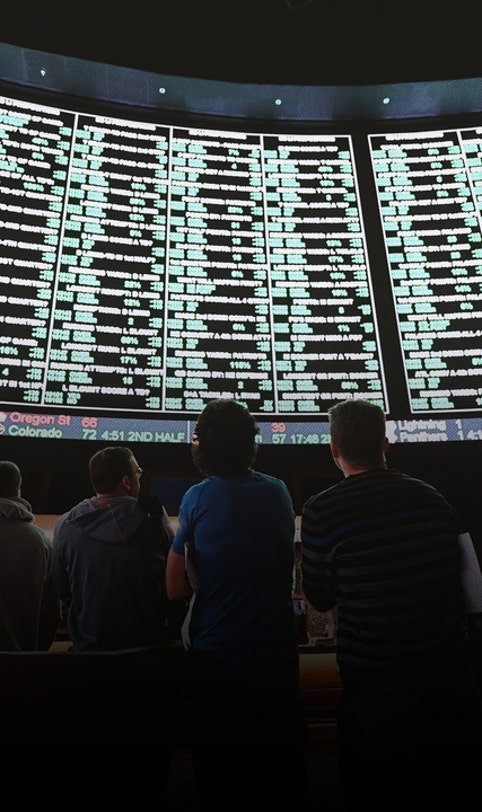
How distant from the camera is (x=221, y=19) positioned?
185 inches

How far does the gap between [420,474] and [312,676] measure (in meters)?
2.13

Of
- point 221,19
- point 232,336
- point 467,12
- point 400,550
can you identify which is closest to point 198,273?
point 232,336

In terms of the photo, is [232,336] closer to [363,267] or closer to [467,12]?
[363,267]

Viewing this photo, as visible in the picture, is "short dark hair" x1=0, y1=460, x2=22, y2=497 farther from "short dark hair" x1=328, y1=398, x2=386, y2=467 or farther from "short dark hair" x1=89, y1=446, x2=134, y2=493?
"short dark hair" x1=328, y1=398, x2=386, y2=467

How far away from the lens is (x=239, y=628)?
55.3 inches

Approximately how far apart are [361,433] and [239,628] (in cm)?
61

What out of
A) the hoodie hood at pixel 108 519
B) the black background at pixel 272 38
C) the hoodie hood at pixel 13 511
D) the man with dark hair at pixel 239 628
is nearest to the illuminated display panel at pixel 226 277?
the black background at pixel 272 38

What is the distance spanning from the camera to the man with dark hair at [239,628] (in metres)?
1.33

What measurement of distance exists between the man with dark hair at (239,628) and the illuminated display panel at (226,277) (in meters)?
2.05

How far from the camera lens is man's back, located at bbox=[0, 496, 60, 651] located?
6.25ft

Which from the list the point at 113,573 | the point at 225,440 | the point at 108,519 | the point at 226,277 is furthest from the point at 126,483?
the point at 226,277

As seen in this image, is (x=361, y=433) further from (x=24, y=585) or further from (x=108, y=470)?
(x=24, y=585)

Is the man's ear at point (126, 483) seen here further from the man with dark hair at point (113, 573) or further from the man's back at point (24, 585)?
the man's back at point (24, 585)

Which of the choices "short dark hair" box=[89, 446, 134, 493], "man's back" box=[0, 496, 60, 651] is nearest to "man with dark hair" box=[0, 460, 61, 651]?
"man's back" box=[0, 496, 60, 651]
